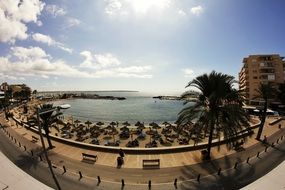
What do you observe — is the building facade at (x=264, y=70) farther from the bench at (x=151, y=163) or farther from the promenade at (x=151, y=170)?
the bench at (x=151, y=163)

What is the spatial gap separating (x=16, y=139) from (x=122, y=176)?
79.5 feet

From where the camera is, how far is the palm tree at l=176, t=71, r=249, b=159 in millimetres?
20172

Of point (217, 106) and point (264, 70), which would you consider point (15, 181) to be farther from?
point (264, 70)

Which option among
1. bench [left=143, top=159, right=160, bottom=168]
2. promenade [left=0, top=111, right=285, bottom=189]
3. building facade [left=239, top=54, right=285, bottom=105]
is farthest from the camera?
building facade [left=239, top=54, right=285, bottom=105]

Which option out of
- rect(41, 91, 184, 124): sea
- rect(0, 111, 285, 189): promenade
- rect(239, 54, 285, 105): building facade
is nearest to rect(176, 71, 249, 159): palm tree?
rect(0, 111, 285, 189): promenade

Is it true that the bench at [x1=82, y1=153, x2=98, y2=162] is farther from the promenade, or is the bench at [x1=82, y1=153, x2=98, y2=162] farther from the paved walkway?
the paved walkway

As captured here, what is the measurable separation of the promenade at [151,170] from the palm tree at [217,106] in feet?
7.45

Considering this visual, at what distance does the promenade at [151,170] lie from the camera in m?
17.6

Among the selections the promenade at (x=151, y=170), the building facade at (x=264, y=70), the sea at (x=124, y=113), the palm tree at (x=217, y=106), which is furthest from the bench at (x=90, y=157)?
the building facade at (x=264, y=70)

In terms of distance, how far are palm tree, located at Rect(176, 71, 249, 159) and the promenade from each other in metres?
2.27

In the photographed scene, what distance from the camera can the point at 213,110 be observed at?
2086 cm

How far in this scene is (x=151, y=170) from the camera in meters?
18.9

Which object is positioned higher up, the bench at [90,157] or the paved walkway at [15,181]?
the paved walkway at [15,181]

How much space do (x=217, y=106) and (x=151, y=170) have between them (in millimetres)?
10199
